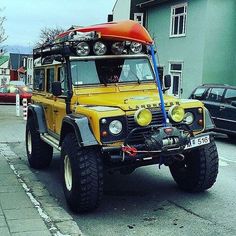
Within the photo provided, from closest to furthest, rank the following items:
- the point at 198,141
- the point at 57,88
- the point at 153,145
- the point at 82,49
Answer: the point at 153,145, the point at 198,141, the point at 57,88, the point at 82,49

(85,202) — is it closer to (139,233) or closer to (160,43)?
(139,233)

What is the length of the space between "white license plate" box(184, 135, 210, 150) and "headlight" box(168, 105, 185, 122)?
1.13ft

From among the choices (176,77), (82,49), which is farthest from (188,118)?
(176,77)

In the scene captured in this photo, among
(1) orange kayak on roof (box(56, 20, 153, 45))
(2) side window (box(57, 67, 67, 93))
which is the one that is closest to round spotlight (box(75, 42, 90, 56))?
(1) orange kayak on roof (box(56, 20, 153, 45))

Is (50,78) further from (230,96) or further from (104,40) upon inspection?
(230,96)

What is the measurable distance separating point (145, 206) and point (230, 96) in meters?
7.17

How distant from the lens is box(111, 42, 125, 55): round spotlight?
7148mm

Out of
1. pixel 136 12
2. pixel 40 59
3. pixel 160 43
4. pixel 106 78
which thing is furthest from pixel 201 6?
pixel 106 78

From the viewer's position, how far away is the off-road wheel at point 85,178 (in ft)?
18.5

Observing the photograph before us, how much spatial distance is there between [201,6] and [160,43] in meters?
4.67

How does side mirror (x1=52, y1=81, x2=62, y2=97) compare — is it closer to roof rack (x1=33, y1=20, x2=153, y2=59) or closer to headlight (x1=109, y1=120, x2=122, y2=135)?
roof rack (x1=33, y1=20, x2=153, y2=59)

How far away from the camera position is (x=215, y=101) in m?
13.1

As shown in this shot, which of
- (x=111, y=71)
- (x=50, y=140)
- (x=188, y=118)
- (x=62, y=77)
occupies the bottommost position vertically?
(x=50, y=140)

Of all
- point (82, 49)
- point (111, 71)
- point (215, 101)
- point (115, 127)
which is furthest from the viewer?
point (215, 101)
